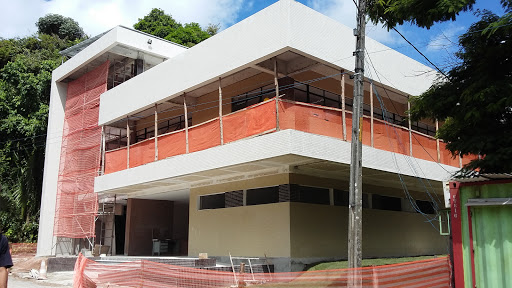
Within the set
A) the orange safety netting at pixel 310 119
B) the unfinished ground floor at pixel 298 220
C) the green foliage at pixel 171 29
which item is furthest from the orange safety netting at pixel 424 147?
the green foliage at pixel 171 29

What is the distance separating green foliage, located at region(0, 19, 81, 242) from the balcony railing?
16634 millimetres

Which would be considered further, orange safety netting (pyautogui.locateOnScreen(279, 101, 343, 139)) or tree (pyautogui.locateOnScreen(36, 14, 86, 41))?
tree (pyautogui.locateOnScreen(36, 14, 86, 41))

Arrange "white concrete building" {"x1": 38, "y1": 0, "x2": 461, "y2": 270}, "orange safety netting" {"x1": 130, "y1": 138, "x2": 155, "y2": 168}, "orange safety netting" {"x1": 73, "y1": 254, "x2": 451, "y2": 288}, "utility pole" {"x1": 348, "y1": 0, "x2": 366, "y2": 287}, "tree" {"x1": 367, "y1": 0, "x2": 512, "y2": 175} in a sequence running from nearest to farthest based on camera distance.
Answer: "tree" {"x1": 367, "y1": 0, "x2": 512, "y2": 175}
"orange safety netting" {"x1": 73, "y1": 254, "x2": 451, "y2": 288}
"utility pole" {"x1": 348, "y1": 0, "x2": 366, "y2": 287}
"white concrete building" {"x1": 38, "y1": 0, "x2": 461, "y2": 270}
"orange safety netting" {"x1": 130, "y1": 138, "x2": 155, "y2": 168}

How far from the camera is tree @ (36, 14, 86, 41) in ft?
191

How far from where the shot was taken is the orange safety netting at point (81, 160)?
71.0ft

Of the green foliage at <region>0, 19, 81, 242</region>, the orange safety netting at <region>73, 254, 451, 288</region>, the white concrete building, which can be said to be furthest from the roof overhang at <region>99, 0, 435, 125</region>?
the green foliage at <region>0, 19, 81, 242</region>

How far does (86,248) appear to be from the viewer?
23.4m

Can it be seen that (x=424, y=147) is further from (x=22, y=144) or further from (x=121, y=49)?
(x=22, y=144)

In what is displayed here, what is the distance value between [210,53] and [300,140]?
16.6 feet

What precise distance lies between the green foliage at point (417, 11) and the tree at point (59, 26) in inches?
2177

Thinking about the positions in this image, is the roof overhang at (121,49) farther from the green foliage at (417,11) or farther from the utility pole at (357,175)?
the green foliage at (417,11)

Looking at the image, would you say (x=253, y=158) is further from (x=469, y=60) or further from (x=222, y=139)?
(x=469, y=60)

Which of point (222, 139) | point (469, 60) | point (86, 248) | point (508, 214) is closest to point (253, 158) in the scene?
point (222, 139)

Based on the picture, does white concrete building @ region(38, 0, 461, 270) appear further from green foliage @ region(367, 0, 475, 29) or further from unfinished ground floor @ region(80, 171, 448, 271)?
green foliage @ region(367, 0, 475, 29)
